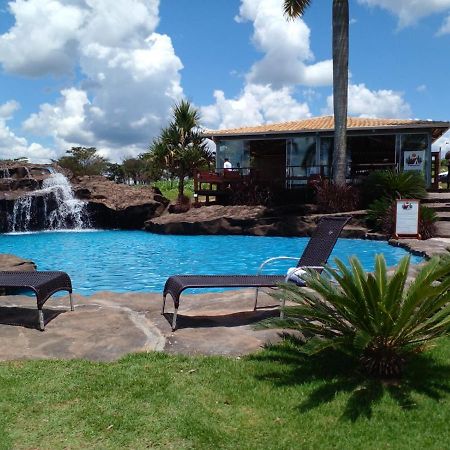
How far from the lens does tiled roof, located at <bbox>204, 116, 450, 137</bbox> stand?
22641mm

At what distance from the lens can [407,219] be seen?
1496 cm

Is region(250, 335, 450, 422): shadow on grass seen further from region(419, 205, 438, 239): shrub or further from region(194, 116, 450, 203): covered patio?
region(194, 116, 450, 203): covered patio

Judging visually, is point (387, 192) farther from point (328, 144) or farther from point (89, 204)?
point (89, 204)

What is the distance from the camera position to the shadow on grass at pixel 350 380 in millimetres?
3074

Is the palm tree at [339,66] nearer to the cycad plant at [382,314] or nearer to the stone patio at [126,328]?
the stone patio at [126,328]

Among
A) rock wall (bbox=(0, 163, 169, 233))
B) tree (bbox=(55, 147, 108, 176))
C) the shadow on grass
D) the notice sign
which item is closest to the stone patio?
the shadow on grass

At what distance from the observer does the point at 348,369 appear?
361cm

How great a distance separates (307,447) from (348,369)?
3.68 feet

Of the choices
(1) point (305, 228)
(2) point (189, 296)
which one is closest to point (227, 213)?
(1) point (305, 228)

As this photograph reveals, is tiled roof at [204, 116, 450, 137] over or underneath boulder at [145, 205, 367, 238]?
over

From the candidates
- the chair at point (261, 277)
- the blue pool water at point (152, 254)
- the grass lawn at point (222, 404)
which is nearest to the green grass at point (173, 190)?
the blue pool water at point (152, 254)

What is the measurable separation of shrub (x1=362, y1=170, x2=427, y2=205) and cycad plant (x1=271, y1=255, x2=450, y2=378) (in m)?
15.4

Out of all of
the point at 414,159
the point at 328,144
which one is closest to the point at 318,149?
the point at 328,144

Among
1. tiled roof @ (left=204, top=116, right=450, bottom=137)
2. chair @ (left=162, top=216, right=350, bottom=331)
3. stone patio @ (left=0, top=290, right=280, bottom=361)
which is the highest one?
tiled roof @ (left=204, top=116, right=450, bottom=137)
